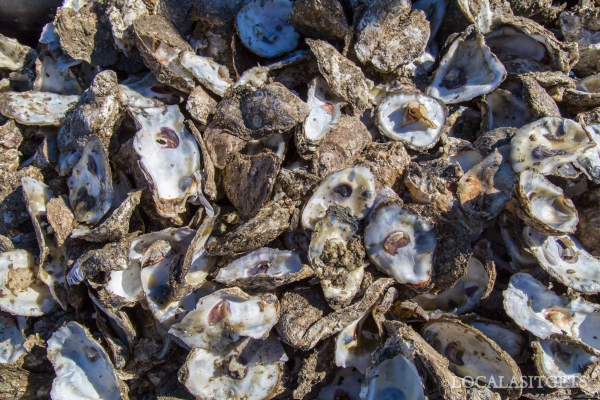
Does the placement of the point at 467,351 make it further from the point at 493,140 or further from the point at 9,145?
the point at 9,145

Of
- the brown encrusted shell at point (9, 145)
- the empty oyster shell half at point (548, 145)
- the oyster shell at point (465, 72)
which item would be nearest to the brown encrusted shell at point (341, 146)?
the oyster shell at point (465, 72)

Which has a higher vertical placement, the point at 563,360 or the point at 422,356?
the point at 422,356

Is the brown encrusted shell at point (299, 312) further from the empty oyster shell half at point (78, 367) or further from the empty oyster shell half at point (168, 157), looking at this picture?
the empty oyster shell half at point (78, 367)

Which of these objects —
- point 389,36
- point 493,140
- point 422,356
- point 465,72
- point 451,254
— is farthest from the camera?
point 465,72

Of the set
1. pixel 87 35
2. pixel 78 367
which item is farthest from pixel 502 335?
pixel 87 35

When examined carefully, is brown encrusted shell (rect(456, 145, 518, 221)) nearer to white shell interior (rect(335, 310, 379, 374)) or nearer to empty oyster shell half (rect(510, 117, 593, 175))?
empty oyster shell half (rect(510, 117, 593, 175))

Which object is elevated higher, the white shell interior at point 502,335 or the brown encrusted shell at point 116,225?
the brown encrusted shell at point 116,225

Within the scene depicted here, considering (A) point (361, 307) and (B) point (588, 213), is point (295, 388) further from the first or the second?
(B) point (588, 213)

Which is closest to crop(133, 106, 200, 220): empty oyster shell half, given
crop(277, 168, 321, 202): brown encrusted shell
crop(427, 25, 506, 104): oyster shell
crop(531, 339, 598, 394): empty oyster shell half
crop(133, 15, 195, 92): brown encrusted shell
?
crop(133, 15, 195, 92): brown encrusted shell
